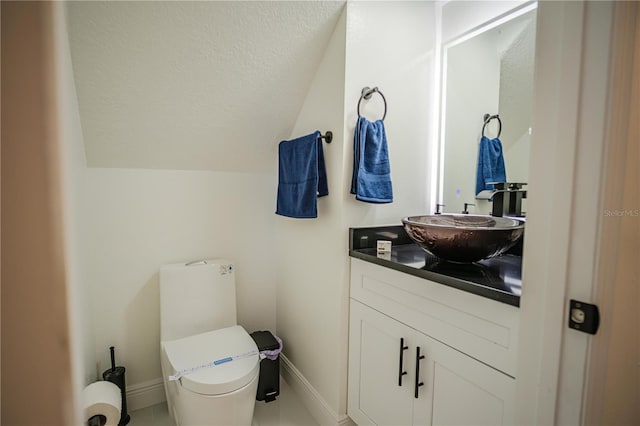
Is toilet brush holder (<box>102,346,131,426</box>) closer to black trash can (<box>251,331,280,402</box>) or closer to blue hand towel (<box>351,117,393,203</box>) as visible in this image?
black trash can (<box>251,331,280,402</box>)

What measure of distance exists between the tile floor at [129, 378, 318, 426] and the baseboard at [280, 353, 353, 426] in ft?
0.15

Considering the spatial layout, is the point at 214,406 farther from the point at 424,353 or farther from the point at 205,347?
the point at 424,353

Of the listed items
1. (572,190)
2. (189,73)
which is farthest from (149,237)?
(572,190)

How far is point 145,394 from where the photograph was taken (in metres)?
1.83

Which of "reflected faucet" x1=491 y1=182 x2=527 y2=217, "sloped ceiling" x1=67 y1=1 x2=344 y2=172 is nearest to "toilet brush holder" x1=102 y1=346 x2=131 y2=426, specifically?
"sloped ceiling" x1=67 y1=1 x2=344 y2=172

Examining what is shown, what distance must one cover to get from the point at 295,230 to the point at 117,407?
122 centimetres

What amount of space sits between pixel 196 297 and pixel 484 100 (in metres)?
1.93

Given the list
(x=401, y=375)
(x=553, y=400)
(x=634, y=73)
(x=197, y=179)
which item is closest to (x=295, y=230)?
(x=197, y=179)

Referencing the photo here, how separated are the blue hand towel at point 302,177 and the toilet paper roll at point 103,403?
1208 millimetres

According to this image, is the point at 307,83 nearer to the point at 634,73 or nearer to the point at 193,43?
the point at 193,43

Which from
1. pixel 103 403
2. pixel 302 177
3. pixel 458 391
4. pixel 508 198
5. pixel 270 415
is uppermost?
pixel 302 177

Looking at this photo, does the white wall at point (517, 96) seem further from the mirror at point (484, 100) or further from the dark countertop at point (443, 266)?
the dark countertop at point (443, 266)

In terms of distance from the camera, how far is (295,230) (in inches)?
76.6

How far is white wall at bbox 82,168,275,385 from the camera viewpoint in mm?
1701
